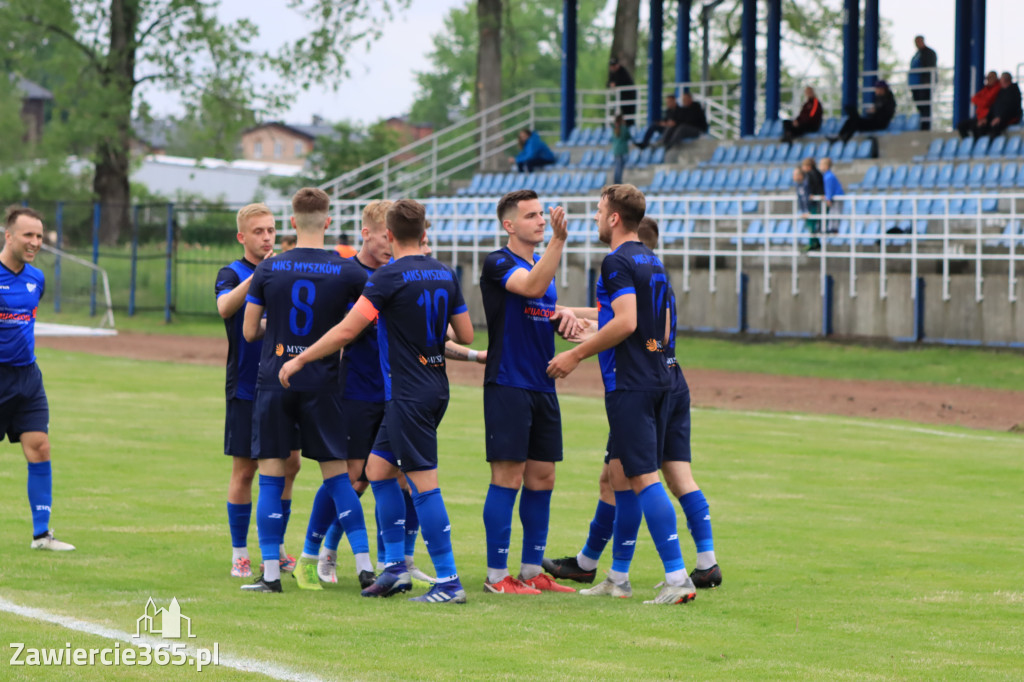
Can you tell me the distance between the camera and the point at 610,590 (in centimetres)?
777

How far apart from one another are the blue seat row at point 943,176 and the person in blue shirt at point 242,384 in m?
19.5

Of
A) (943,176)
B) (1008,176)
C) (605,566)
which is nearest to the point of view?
(605,566)

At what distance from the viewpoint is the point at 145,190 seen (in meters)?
67.2

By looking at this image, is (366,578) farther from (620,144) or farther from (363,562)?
(620,144)

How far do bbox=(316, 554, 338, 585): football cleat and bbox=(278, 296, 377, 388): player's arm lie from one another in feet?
4.08

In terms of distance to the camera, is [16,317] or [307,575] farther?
[16,317]

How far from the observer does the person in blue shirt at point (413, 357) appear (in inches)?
289

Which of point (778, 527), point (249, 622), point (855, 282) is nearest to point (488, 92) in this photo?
point (855, 282)

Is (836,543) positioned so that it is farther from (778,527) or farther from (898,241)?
(898,241)

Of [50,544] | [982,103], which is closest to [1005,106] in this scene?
[982,103]

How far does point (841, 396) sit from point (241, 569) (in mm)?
13204

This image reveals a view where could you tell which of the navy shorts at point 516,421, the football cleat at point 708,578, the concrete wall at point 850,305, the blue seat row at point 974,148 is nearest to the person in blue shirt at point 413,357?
the navy shorts at point 516,421

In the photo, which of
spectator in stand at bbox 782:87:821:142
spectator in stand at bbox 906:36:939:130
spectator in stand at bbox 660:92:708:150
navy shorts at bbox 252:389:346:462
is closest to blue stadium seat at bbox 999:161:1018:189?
spectator in stand at bbox 906:36:939:130

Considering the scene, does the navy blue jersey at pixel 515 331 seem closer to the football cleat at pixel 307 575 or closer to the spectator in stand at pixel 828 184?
the football cleat at pixel 307 575
